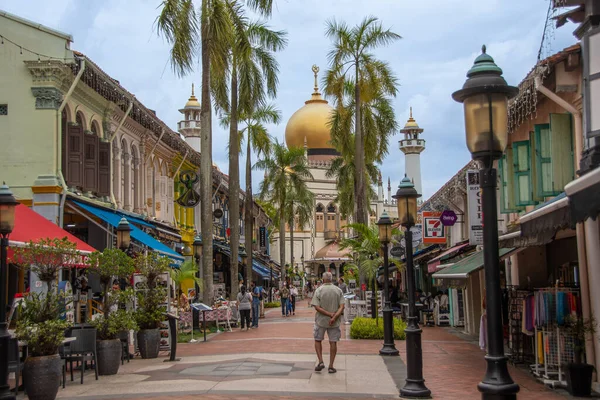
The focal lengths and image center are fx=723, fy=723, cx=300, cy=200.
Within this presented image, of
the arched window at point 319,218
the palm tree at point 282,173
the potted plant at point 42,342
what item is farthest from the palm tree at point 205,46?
the arched window at point 319,218

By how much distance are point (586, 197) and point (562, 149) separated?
6939 mm

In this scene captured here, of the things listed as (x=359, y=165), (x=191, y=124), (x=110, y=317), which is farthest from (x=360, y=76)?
(x=191, y=124)

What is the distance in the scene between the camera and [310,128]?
8062cm

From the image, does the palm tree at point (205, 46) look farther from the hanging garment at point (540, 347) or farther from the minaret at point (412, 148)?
the minaret at point (412, 148)

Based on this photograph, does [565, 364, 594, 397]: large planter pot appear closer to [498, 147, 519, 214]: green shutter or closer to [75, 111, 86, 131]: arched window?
[498, 147, 519, 214]: green shutter

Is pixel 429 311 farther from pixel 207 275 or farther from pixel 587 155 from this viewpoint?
pixel 587 155

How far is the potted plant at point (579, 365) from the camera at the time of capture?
1088cm

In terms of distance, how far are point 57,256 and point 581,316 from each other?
8.53 m

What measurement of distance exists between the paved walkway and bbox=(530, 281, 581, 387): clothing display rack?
37 centimetres

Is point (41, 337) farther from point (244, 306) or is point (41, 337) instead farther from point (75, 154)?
point (244, 306)

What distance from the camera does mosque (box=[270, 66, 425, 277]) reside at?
264ft

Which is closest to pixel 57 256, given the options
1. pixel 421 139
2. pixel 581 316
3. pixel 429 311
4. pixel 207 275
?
pixel 581 316

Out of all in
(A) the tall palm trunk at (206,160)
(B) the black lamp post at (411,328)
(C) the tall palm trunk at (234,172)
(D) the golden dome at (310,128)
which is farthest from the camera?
(D) the golden dome at (310,128)

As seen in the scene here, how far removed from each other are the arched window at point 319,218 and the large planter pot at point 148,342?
219 feet
